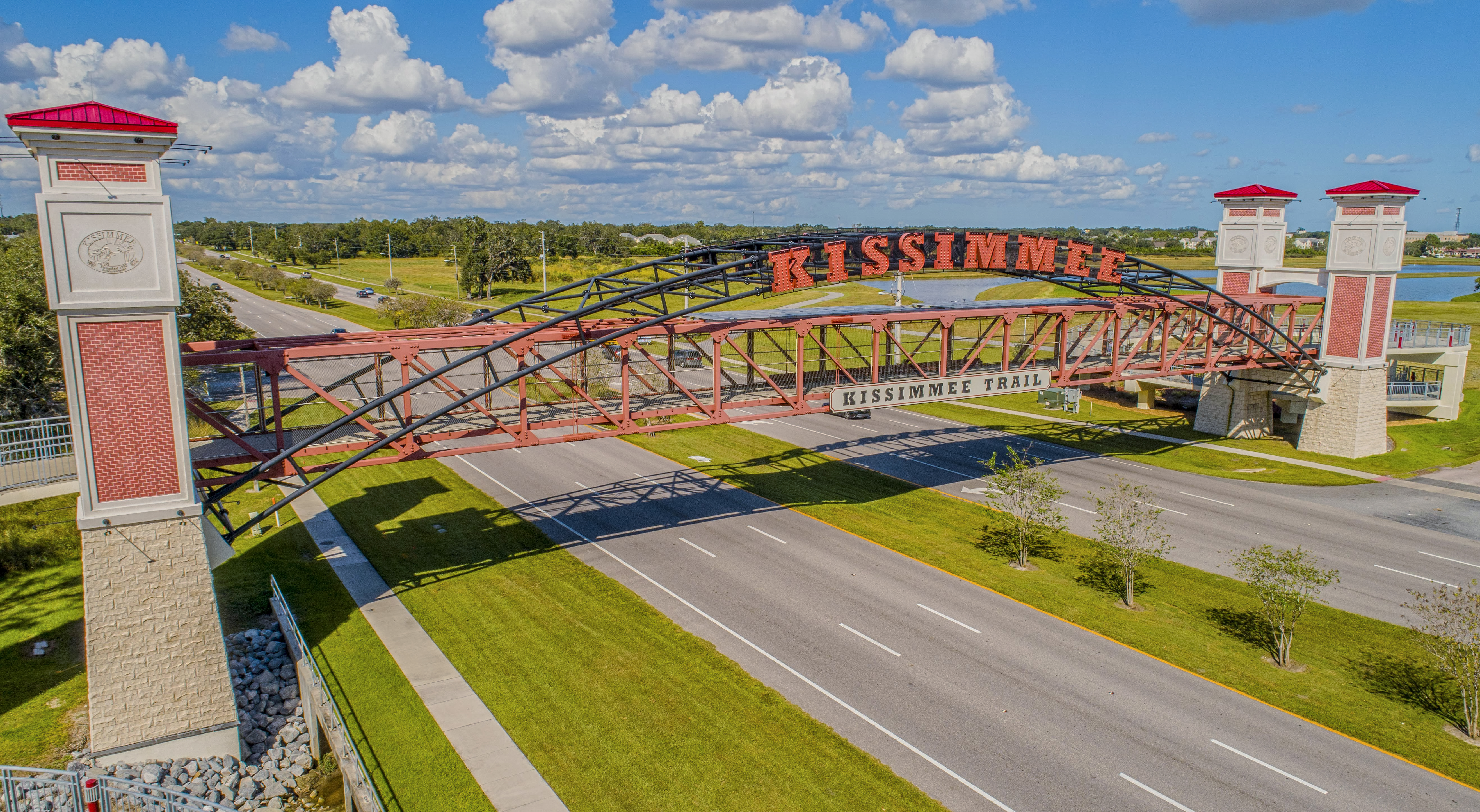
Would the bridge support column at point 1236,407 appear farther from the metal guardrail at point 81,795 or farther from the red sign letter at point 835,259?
the metal guardrail at point 81,795

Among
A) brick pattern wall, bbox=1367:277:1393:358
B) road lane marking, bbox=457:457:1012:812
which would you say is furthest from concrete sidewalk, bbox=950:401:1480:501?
road lane marking, bbox=457:457:1012:812

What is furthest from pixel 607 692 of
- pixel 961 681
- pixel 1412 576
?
pixel 1412 576

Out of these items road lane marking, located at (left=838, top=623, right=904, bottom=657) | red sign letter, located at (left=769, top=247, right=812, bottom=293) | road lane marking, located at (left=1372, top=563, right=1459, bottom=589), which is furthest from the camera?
road lane marking, located at (left=1372, top=563, right=1459, bottom=589)

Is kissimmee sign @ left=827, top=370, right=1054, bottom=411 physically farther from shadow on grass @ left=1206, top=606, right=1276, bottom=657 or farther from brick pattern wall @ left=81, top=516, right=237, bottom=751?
brick pattern wall @ left=81, top=516, right=237, bottom=751

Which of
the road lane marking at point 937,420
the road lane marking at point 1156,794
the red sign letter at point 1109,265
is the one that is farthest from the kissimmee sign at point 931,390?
the road lane marking at point 937,420

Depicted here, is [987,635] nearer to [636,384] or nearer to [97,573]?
[97,573]

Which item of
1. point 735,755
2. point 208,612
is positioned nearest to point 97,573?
point 208,612
